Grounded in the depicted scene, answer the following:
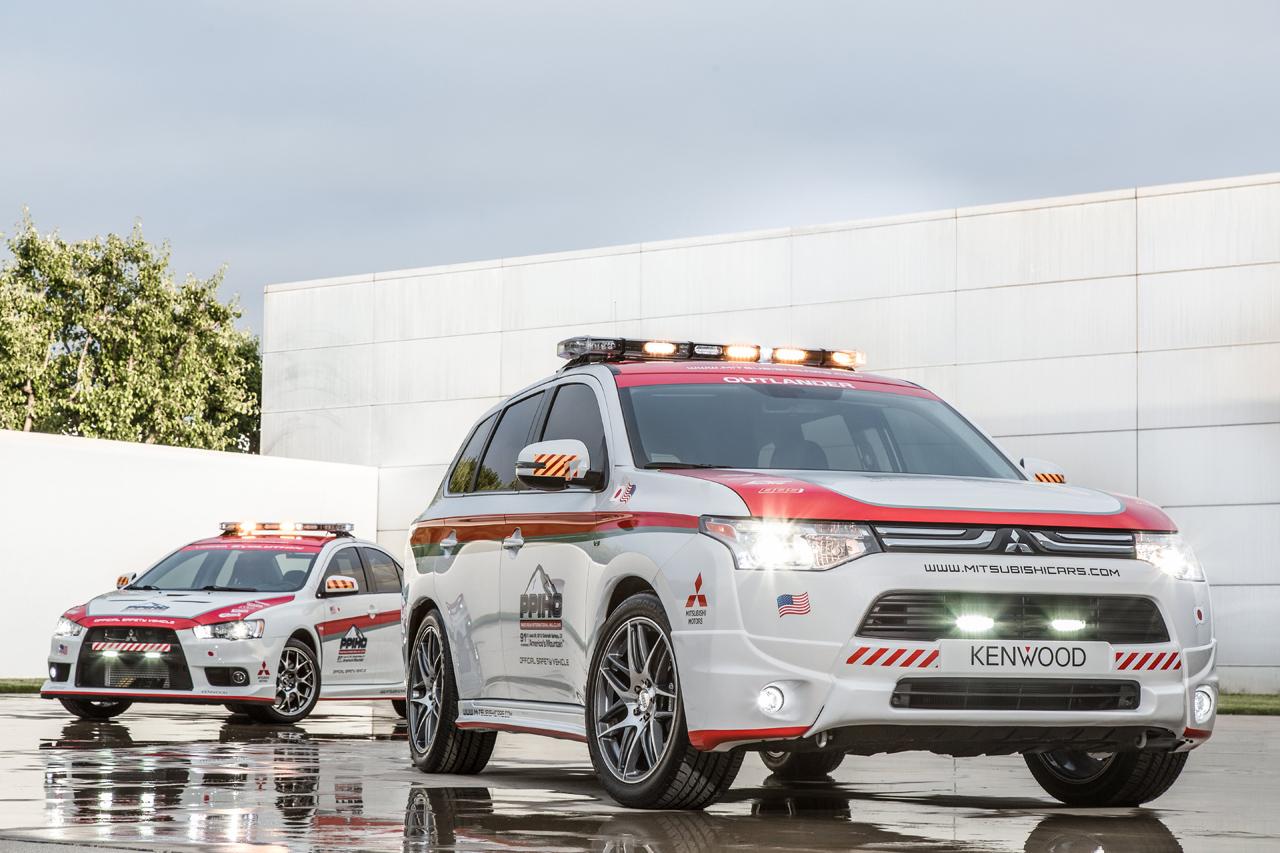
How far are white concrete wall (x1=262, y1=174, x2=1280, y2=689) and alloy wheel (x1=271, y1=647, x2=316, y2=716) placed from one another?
16347mm

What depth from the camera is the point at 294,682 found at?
703 inches

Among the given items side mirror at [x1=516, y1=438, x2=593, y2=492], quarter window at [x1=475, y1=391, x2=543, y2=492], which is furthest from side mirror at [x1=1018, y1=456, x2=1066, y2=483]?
quarter window at [x1=475, y1=391, x2=543, y2=492]

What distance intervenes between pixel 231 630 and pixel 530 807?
870 centimetres

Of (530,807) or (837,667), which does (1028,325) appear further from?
(837,667)

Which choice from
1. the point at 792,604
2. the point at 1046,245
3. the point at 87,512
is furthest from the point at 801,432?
the point at 1046,245

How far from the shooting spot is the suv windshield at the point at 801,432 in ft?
31.3

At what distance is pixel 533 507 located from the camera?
33.6 ft

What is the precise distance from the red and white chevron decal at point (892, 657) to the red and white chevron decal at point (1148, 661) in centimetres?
87

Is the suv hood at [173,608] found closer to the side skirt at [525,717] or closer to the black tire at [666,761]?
the side skirt at [525,717]

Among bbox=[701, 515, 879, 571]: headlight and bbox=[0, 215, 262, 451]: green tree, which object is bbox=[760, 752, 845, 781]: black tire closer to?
bbox=[701, 515, 879, 571]: headlight

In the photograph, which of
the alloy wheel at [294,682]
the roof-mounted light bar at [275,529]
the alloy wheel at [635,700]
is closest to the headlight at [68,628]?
the alloy wheel at [294,682]

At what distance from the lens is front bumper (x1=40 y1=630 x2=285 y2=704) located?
1714 centimetres

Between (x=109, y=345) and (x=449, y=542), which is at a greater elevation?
(x=109, y=345)

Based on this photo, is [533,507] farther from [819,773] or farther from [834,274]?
[834,274]
